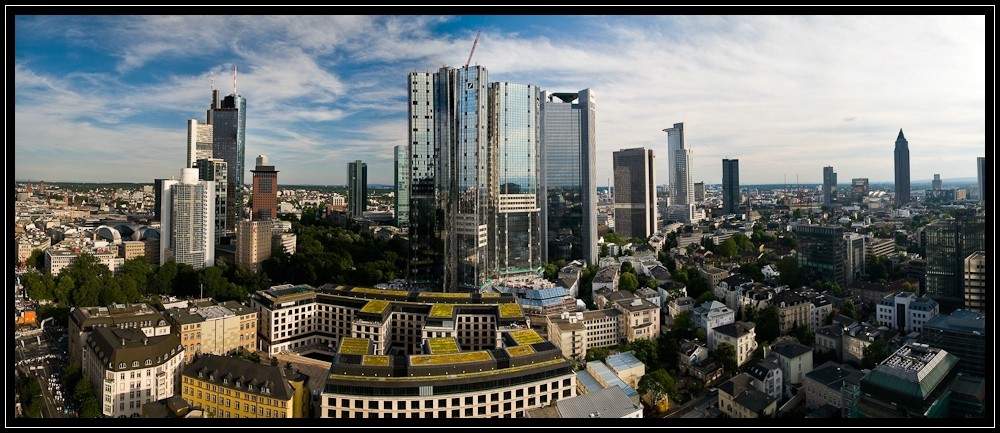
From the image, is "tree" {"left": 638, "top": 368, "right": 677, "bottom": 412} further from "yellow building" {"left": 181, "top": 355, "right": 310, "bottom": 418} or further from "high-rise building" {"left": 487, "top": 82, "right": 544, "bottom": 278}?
A: "high-rise building" {"left": 487, "top": 82, "right": 544, "bottom": 278}

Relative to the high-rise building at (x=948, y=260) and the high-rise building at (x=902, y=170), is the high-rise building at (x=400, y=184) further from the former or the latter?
the high-rise building at (x=948, y=260)

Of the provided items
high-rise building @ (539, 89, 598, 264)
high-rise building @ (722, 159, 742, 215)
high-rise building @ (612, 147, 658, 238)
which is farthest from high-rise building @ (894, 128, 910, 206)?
high-rise building @ (722, 159, 742, 215)

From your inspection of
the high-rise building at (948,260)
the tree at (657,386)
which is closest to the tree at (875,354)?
the high-rise building at (948,260)

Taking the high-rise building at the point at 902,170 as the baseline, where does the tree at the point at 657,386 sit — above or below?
below

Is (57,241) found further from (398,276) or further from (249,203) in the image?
(398,276)

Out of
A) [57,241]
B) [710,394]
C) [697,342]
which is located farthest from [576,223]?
[57,241]

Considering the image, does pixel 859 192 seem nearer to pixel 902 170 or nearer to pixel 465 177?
pixel 902 170

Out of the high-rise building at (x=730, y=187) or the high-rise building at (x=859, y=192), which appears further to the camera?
the high-rise building at (x=730, y=187)
